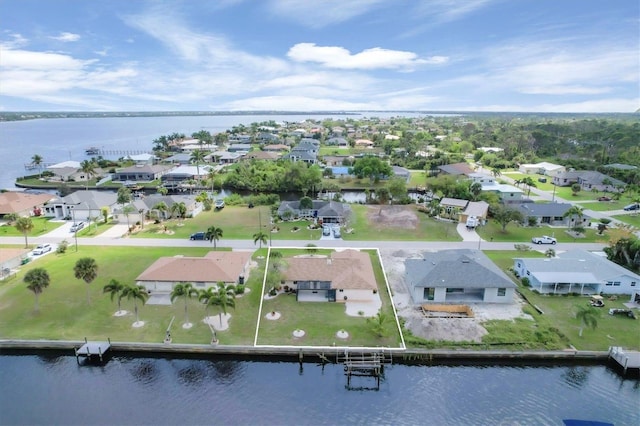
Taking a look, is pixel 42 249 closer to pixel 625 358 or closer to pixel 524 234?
pixel 625 358

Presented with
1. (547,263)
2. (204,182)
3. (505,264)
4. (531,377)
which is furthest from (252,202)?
(531,377)

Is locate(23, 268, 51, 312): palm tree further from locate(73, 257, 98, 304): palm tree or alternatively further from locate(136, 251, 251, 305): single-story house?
locate(136, 251, 251, 305): single-story house

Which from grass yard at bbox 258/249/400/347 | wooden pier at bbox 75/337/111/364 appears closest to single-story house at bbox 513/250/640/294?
grass yard at bbox 258/249/400/347

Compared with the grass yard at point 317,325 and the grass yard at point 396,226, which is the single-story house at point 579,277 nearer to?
the grass yard at point 396,226

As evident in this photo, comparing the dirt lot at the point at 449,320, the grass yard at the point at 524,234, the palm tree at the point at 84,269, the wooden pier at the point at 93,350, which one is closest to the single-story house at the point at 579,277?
the dirt lot at the point at 449,320

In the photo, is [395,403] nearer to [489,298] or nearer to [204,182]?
[489,298]
